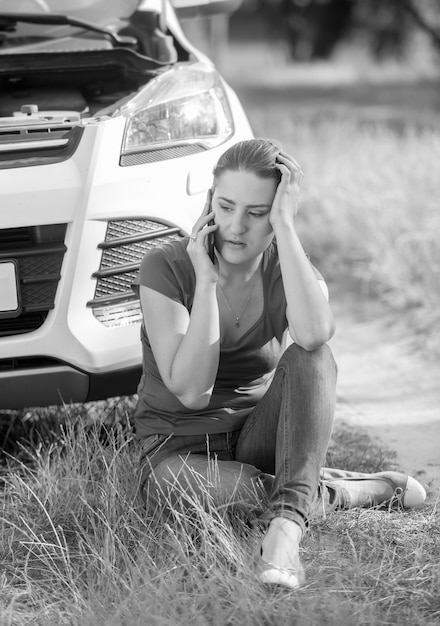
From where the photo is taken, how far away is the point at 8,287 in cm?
291

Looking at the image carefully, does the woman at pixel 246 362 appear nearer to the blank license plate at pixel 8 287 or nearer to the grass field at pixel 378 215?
the blank license plate at pixel 8 287

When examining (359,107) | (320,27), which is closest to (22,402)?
(359,107)

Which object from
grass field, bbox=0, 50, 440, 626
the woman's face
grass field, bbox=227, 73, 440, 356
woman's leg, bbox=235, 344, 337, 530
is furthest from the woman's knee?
grass field, bbox=227, 73, 440, 356

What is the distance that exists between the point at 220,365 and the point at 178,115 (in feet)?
2.96

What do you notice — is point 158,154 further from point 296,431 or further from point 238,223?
point 296,431

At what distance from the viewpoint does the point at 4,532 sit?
2.73 meters

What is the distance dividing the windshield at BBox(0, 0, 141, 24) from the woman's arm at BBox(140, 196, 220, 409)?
4.95ft

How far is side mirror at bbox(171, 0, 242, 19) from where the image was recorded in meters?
4.26

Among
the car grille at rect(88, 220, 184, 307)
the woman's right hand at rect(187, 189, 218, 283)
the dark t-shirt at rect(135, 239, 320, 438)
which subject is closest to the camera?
the woman's right hand at rect(187, 189, 218, 283)

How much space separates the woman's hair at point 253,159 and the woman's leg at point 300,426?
48 centimetres

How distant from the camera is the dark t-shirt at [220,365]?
110 inches

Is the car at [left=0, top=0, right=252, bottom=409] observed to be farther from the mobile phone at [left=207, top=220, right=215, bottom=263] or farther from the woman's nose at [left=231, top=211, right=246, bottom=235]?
the woman's nose at [left=231, top=211, right=246, bottom=235]

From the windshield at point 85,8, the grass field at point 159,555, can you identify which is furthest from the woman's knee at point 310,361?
the windshield at point 85,8

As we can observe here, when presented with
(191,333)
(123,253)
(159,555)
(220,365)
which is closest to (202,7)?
(123,253)
